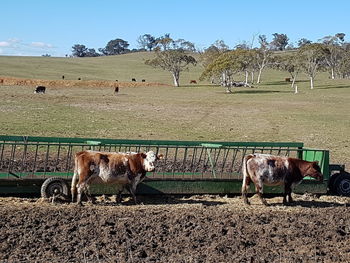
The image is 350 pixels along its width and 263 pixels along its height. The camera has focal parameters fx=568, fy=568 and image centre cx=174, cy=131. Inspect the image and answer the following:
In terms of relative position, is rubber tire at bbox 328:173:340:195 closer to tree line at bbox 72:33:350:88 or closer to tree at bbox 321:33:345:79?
tree line at bbox 72:33:350:88

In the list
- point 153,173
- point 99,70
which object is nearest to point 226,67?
point 153,173

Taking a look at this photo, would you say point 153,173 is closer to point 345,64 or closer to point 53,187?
point 53,187

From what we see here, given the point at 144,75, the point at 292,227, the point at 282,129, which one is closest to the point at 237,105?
the point at 282,129

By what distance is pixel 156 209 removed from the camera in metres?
12.1

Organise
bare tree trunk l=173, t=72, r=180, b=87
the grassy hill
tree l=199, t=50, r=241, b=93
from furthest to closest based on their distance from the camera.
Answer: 1. the grassy hill
2. bare tree trunk l=173, t=72, r=180, b=87
3. tree l=199, t=50, r=241, b=93

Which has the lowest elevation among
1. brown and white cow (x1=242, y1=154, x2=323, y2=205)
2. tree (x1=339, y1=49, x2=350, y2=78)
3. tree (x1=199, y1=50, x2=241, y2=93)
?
brown and white cow (x1=242, y1=154, x2=323, y2=205)

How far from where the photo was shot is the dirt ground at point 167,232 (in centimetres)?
902

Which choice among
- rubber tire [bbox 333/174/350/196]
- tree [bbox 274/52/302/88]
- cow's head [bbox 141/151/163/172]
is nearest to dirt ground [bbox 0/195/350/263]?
cow's head [bbox 141/151/163/172]

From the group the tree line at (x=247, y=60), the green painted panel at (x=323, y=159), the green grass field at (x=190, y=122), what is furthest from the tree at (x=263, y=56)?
the green painted panel at (x=323, y=159)

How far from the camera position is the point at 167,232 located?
33.6ft

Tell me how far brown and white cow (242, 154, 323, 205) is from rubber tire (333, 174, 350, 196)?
1.87m

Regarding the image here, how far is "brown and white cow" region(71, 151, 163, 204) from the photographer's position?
1212 cm

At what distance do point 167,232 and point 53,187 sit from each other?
3.35 metres

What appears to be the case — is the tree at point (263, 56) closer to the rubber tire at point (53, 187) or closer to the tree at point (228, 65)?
the tree at point (228, 65)
